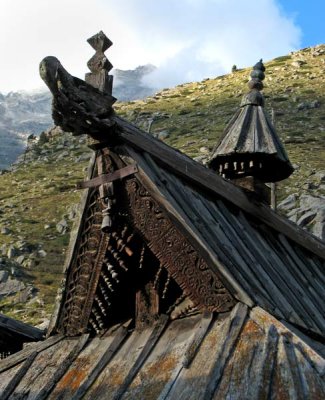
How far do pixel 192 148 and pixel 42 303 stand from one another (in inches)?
1304

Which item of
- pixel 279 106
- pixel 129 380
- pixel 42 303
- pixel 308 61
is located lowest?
pixel 42 303

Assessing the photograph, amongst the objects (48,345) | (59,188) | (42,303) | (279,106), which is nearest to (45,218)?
(59,188)

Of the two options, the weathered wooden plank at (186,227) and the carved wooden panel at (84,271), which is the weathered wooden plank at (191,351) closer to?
the weathered wooden plank at (186,227)

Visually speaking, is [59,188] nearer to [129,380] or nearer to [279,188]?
[279,188]

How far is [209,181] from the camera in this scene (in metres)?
8.55

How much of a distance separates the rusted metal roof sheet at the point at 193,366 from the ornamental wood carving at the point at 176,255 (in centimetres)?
17

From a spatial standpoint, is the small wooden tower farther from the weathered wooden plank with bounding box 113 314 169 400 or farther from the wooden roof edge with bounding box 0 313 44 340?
the wooden roof edge with bounding box 0 313 44 340

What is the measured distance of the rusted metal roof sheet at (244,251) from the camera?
6934mm

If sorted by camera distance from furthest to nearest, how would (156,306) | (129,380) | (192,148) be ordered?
A: (192,148)
(156,306)
(129,380)

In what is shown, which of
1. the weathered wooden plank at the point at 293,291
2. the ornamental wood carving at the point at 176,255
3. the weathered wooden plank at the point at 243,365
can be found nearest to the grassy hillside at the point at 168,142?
the weathered wooden plank at the point at 293,291

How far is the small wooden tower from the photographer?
10.1 m

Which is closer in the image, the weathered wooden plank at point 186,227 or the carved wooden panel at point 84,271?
the weathered wooden plank at point 186,227

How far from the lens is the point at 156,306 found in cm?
789

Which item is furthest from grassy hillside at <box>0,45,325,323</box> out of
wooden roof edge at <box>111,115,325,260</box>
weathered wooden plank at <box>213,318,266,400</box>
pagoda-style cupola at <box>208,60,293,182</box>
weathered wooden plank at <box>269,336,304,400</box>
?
weathered wooden plank at <box>269,336,304,400</box>
